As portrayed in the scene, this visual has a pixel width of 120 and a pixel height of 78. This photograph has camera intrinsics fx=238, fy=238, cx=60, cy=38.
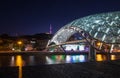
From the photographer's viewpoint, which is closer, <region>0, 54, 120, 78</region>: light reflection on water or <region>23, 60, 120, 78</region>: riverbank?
<region>23, 60, 120, 78</region>: riverbank

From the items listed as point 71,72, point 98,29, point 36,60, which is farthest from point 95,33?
point 71,72

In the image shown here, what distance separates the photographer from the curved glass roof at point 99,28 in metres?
60.5

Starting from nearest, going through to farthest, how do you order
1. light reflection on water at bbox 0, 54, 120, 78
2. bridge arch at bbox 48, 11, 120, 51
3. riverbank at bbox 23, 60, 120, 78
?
riverbank at bbox 23, 60, 120, 78
light reflection on water at bbox 0, 54, 120, 78
bridge arch at bbox 48, 11, 120, 51

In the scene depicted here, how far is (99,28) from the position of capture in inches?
2515

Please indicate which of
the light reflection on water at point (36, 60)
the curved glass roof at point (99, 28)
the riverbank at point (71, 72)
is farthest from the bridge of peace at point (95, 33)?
the riverbank at point (71, 72)

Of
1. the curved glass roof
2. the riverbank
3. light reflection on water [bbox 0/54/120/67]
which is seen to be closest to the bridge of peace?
the curved glass roof

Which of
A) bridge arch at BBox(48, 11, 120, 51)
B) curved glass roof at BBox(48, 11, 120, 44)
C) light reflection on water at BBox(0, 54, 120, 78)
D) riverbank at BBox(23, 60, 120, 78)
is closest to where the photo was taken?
riverbank at BBox(23, 60, 120, 78)

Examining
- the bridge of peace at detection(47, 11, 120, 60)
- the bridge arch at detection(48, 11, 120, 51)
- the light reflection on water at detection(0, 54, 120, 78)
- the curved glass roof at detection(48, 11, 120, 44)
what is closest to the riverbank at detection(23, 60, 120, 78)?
the light reflection on water at detection(0, 54, 120, 78)

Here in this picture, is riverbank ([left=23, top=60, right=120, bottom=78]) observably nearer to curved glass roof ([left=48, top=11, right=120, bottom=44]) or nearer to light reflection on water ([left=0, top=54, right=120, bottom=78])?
light reflection on water ([left=0, top=54, right=120, bottom=78])

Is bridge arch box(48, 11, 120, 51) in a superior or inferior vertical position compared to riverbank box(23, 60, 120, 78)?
superior

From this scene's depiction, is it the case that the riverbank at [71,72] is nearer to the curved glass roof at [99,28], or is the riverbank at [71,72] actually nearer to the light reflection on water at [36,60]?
the light reflection on water at [36,60]

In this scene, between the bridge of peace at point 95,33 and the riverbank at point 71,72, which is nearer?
the riverbank at point 71,72

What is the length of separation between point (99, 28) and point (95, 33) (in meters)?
2.01

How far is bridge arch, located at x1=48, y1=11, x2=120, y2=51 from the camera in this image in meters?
60.3
